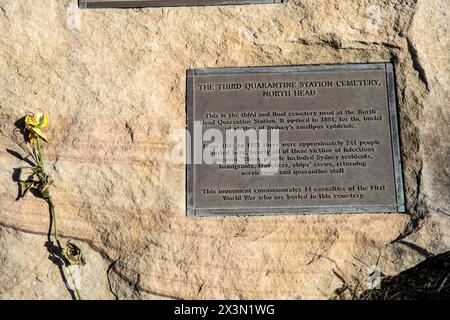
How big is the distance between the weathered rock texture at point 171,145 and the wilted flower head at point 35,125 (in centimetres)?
8

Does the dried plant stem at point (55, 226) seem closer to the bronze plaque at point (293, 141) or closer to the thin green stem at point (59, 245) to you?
the thin green stem at point (59, 245)

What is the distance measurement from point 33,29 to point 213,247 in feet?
6.66

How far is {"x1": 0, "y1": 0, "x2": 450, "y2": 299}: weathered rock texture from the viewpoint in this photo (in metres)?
3.20

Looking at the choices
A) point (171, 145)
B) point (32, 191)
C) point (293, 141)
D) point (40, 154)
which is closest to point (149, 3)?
point (171, 145)

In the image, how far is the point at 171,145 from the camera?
3373 mm

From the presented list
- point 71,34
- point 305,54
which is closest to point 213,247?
point 305,54

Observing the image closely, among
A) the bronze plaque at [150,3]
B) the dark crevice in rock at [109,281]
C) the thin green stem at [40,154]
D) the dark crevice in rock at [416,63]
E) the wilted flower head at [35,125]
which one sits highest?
the bronze plaque at [150,3]

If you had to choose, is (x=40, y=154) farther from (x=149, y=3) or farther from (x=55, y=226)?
(x=149, y=3)

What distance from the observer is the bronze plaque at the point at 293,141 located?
3.31 m

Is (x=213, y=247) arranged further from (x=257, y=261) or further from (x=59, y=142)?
(x=59, y=142)

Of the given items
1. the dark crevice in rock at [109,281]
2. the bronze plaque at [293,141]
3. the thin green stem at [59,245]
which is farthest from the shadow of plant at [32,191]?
the bronze plaque at [293,141]

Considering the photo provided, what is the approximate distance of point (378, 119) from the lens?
339 cm

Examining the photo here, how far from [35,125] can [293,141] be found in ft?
5.84

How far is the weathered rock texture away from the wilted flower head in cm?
8
